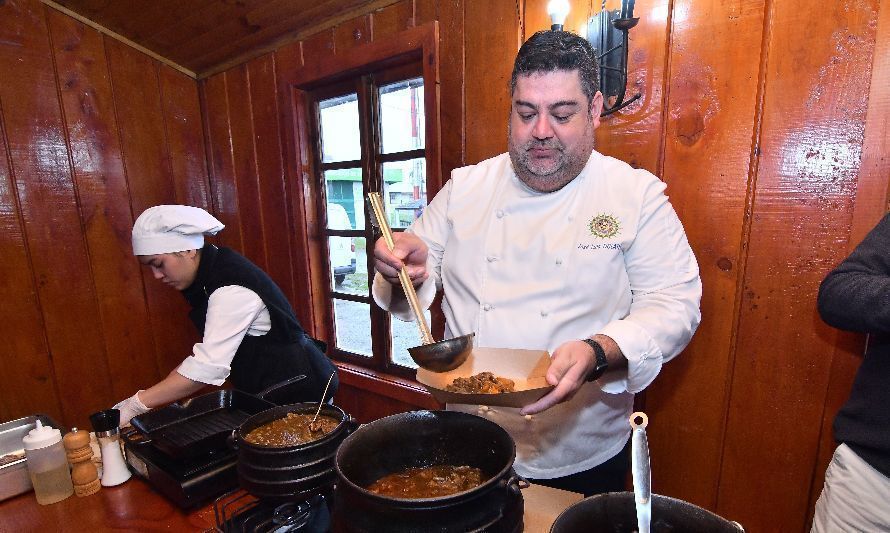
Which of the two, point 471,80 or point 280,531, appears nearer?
point 280,531

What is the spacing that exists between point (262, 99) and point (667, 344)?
10.8 feet

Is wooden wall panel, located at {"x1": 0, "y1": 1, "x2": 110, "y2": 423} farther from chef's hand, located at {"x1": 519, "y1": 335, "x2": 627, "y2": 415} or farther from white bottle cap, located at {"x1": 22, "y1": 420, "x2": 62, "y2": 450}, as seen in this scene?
chef's hand, located at {"x1": 519, "y1": 335, "x2": 627, "y2": 415}

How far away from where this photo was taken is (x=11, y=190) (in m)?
3.04

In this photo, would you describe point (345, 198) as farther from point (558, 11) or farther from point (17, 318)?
point (17, 318)

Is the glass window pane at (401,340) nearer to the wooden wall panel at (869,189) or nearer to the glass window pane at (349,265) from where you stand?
the glass window pane at (349,265)

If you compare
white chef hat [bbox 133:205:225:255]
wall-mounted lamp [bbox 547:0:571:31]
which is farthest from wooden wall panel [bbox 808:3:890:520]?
white chef hat [bbox 133:205:225:255]

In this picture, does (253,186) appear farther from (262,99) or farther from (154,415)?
(154,415)

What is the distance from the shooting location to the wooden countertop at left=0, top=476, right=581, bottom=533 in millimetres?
1300

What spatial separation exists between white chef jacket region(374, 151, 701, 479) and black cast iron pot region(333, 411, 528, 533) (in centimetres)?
44

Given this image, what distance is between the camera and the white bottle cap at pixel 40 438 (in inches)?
56.7

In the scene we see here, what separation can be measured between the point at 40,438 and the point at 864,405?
260 centimetres

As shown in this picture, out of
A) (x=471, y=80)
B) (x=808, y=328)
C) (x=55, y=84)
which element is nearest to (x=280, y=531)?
(x=808, y=328)

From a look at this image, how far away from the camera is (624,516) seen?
73 cm

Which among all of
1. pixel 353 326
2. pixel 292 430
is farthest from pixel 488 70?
pixel 353 326
